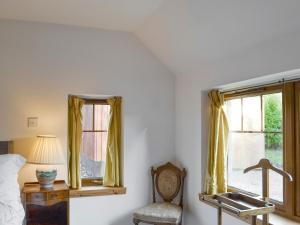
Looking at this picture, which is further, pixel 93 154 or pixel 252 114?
pixel 93 154

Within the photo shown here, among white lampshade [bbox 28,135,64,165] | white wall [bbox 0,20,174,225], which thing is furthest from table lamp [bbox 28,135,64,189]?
white wall [bbox 0,20,174,225]

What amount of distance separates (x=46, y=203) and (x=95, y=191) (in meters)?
0.63

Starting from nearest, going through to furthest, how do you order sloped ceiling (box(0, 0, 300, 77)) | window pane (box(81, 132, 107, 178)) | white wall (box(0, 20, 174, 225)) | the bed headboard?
sloped ceiling (box(0, 0, 300, 77))
the bed headboard
white wall (box(0, 20, 174, 225))
window pane (box(81, 132, 107, 178))

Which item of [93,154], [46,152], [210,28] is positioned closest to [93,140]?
[93,154]

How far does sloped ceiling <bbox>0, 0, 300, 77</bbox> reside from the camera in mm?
2203

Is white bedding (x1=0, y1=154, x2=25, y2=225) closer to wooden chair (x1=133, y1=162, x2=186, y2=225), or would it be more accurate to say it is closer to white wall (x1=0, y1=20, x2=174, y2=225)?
white wall (x1=0, y1=20, x2=174, y2=225)

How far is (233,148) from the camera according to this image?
326 centimetres

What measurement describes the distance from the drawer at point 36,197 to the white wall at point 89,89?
0.41 metres

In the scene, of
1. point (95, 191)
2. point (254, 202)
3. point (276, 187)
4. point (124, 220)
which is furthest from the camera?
point (124, 220)

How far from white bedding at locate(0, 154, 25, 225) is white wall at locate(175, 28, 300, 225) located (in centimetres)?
183

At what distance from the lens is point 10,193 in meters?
2.57

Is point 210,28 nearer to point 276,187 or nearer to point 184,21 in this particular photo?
point 184,21

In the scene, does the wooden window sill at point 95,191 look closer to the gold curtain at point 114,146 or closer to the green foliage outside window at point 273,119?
the gold curtain at point 114,146

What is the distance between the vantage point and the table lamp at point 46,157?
3.11 metres
